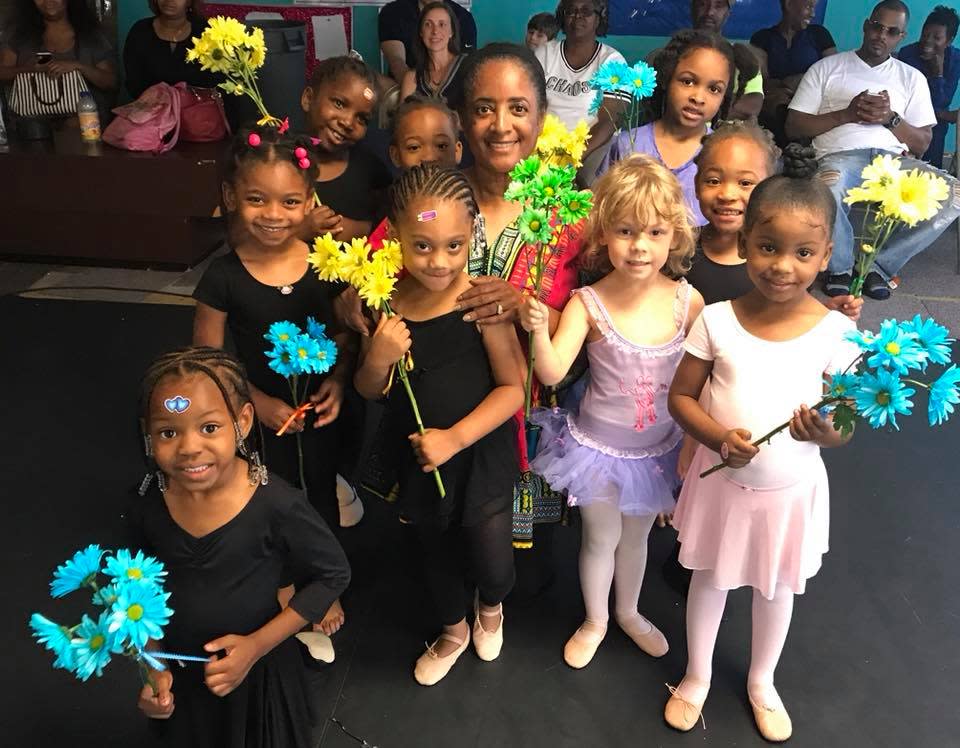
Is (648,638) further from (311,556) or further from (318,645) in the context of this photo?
(311,556)

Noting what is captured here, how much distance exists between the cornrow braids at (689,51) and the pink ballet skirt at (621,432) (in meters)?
0.81

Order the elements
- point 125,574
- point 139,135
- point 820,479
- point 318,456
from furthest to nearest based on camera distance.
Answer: point 139,135 → point 318,456 → point 820,479 → point 125,574

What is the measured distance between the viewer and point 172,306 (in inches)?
170

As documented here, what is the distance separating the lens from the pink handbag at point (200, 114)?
4793 mm

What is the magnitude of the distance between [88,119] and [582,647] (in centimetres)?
410

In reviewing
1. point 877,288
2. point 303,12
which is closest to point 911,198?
point 877,288

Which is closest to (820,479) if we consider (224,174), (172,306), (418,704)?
(418,704)

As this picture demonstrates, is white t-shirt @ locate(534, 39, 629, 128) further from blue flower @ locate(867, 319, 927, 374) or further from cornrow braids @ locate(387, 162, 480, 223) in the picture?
blue flower @ locate(867, 319, 927, 374)

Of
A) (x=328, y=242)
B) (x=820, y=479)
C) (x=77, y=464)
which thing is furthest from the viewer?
(x=77, y=464)

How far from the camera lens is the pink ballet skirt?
196 cm

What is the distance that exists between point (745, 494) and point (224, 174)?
1429mm

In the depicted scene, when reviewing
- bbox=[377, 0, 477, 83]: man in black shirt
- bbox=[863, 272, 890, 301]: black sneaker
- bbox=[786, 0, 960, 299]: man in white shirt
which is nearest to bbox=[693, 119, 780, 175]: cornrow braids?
bbox=[786, 0, 960, 299]: man in white shirt

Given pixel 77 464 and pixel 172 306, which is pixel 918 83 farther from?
pixel 77 464

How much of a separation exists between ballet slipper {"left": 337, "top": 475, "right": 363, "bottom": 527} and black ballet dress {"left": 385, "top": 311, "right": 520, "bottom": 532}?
80 centimetres
